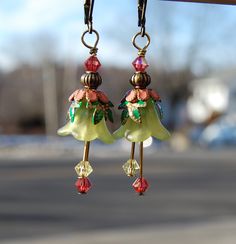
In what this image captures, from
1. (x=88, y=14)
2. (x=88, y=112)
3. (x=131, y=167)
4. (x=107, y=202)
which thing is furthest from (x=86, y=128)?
(x=107, y=202)

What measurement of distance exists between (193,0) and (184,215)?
8074 mm

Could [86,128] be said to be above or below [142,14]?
Result: below

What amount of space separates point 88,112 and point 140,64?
0.57 feet

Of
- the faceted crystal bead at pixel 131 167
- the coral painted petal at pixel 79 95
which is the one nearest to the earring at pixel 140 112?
the faceted crystal bead at pixel 131 167

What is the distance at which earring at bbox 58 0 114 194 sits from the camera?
50.7 inches

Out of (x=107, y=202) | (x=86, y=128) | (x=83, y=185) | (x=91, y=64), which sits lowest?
(x=83, y=185)

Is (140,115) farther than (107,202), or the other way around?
(107,202)

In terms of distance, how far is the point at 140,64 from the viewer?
1327 millimetres

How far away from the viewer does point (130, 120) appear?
1.37m

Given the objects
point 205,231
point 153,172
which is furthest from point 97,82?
point 153,172

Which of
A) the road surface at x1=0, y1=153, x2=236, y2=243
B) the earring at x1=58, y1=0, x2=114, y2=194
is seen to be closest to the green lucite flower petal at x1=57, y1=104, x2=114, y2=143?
the earring at x1=58, y1=0, x2=114, y2=194

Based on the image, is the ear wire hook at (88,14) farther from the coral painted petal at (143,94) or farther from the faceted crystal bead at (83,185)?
the faceted crystal bead at (83,185)

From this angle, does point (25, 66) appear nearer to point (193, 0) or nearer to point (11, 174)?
point (11, 174)

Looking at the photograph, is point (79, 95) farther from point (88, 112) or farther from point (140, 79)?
point (140, 79)
